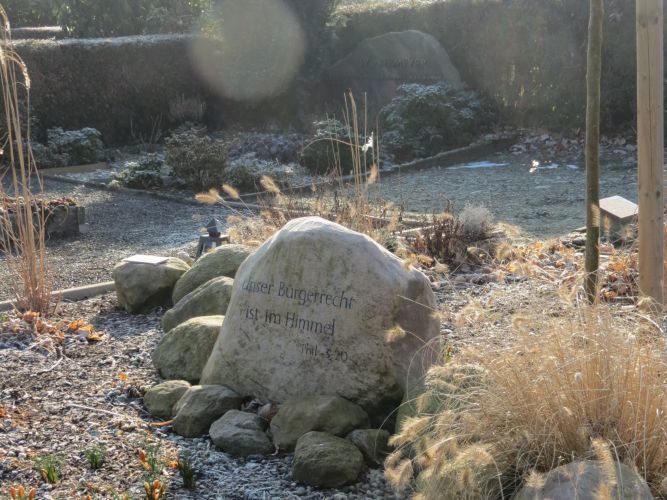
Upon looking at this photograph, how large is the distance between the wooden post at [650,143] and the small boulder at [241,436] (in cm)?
192

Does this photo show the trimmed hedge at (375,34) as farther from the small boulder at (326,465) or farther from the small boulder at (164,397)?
the small boulder at (326,465)

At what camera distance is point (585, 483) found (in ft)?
7.93

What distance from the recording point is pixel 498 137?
45.9 ft

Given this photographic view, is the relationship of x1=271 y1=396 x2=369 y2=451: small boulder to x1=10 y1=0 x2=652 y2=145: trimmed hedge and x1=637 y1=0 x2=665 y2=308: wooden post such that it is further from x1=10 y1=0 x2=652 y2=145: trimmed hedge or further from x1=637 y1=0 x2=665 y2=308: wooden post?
x1=10 y1=0 x2=652 y2=145: trimmed hedge

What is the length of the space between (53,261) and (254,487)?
4892 mm

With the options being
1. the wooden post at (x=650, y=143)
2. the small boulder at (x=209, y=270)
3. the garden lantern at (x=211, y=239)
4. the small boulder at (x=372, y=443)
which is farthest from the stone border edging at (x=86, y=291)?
the wooden post at (x=650, y=143)

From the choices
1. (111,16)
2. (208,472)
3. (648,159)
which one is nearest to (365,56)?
(111,16)

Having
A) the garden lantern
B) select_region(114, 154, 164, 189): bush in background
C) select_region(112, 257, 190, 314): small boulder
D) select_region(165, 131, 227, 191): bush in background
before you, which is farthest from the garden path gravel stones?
select_region(114, 154, 164, 189): bush in background

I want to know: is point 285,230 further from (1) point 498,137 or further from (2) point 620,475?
(1) point 498,137

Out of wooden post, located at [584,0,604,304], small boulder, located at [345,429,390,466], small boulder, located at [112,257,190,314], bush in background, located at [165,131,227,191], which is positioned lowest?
small boulder, located at [345,429,390,466]

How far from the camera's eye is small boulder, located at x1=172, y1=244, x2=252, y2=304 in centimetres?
557

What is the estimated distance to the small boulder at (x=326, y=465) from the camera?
330 centimetres

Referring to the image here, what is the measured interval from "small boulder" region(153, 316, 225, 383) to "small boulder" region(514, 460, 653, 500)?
229 centimetres

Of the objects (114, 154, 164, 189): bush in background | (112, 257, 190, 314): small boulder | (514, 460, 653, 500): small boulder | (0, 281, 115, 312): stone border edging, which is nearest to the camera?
(514, 460, 653, 500): small boulder
